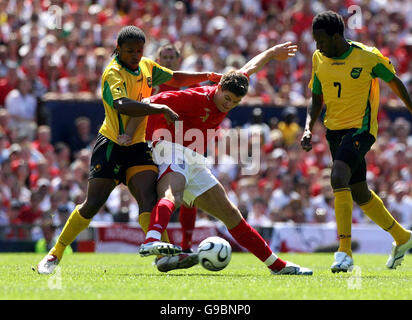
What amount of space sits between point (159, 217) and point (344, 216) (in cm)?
214

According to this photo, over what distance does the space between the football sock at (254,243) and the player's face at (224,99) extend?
3.58 feet

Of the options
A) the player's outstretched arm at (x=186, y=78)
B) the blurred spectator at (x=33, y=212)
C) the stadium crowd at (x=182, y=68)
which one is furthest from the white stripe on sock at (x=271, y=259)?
the blurred spectator at (x=33, y=212)

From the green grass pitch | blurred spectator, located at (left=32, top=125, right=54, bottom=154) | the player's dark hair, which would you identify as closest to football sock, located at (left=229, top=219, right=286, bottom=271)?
the green grass pitch

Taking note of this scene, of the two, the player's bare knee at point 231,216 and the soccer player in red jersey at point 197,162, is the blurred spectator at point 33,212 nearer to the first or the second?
the soccer player in red jersey at point 197,162

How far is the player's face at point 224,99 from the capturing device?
25.6ft

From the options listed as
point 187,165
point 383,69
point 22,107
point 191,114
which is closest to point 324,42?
point 383,69

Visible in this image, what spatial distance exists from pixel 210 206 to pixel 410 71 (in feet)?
44.4

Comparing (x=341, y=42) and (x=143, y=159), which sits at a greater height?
(x=341, y=42)

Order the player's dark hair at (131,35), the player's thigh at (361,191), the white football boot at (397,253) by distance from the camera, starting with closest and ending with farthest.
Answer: the player's dark hair at (131,35), the player's thigh at (361,191), the white football boot at (397,253)

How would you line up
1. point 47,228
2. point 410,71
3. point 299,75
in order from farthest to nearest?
point 410,71, point 299,75, point 47,228

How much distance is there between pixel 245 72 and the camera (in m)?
8.23

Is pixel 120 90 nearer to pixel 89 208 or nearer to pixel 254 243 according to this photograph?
pixel 89 208
